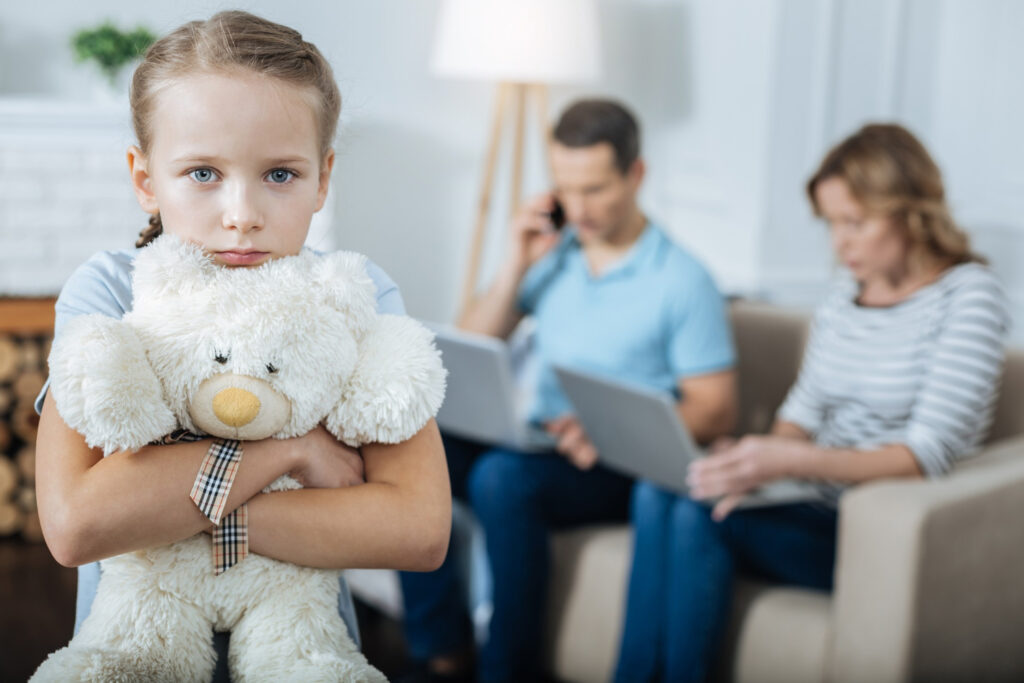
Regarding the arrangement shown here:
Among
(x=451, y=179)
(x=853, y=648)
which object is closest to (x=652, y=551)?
(x=853, y=648)

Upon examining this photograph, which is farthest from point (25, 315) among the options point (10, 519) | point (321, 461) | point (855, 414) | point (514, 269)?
point (321, 461)

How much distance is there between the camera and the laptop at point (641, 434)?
1.66 meters

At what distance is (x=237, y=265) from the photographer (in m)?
0.70

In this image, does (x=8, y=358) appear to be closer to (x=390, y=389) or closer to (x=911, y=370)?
(x=911, y=370)

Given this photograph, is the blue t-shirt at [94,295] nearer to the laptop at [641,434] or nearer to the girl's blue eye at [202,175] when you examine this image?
the girl's blue eye at [202,175]

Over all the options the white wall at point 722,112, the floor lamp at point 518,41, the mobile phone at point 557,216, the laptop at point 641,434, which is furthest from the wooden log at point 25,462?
the laptop at point 641,434

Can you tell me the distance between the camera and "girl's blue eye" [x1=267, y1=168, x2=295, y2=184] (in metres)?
0.70

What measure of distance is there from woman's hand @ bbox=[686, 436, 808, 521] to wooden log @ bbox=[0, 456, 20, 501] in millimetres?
2016

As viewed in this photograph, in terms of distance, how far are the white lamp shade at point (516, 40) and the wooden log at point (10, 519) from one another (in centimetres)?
168

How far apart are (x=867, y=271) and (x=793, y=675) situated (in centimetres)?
70

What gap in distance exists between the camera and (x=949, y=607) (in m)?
1.56

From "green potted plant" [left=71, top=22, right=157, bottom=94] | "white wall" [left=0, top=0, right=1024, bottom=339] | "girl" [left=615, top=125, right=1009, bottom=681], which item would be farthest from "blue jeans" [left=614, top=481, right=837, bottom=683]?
"green potted plant" [left=71, top=22, right=157, bottom=94]

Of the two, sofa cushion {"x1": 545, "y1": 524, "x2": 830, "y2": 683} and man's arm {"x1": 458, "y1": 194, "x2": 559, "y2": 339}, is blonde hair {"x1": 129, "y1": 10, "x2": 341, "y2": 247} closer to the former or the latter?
sofa cushion {"x1": 545, "y1": 524, "x2": 830, "y2": 683}

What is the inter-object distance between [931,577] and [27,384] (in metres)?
2.35
